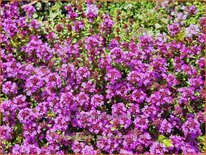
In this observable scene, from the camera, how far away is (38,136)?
540 centimetres

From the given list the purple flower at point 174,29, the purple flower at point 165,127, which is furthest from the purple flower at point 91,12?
the purple flower at point 165,127

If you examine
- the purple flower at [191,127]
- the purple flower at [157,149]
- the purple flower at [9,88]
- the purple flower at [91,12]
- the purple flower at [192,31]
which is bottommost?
the purple flower at [157,149]

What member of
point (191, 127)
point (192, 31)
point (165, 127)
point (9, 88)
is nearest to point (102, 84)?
point (165, 127)

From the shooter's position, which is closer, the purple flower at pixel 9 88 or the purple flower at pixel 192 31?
the purple flower at pixel 9 88

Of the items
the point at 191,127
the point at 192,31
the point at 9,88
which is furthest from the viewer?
the point at 192,31

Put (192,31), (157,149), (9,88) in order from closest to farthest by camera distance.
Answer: (157,149) → (9,88) → (192,31)

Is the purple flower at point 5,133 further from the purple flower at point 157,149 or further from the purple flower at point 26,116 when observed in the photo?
the purple flower at point 157,149

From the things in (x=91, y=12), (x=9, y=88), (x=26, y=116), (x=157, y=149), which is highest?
(x=91, y=12)

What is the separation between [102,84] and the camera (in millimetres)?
5758

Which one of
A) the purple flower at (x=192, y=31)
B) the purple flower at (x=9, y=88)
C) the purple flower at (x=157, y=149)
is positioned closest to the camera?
the purple flower at (x=157, y=149)

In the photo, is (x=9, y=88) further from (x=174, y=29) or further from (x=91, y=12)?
(x=174, y=29)

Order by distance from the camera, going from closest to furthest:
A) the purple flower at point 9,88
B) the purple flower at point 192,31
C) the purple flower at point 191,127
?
the purple flower at point 191,127 < the purple flower at point 9,88 < the purple flower at point 192,31

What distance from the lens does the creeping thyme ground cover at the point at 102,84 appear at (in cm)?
523

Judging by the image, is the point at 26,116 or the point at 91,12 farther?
the point at 91,12
